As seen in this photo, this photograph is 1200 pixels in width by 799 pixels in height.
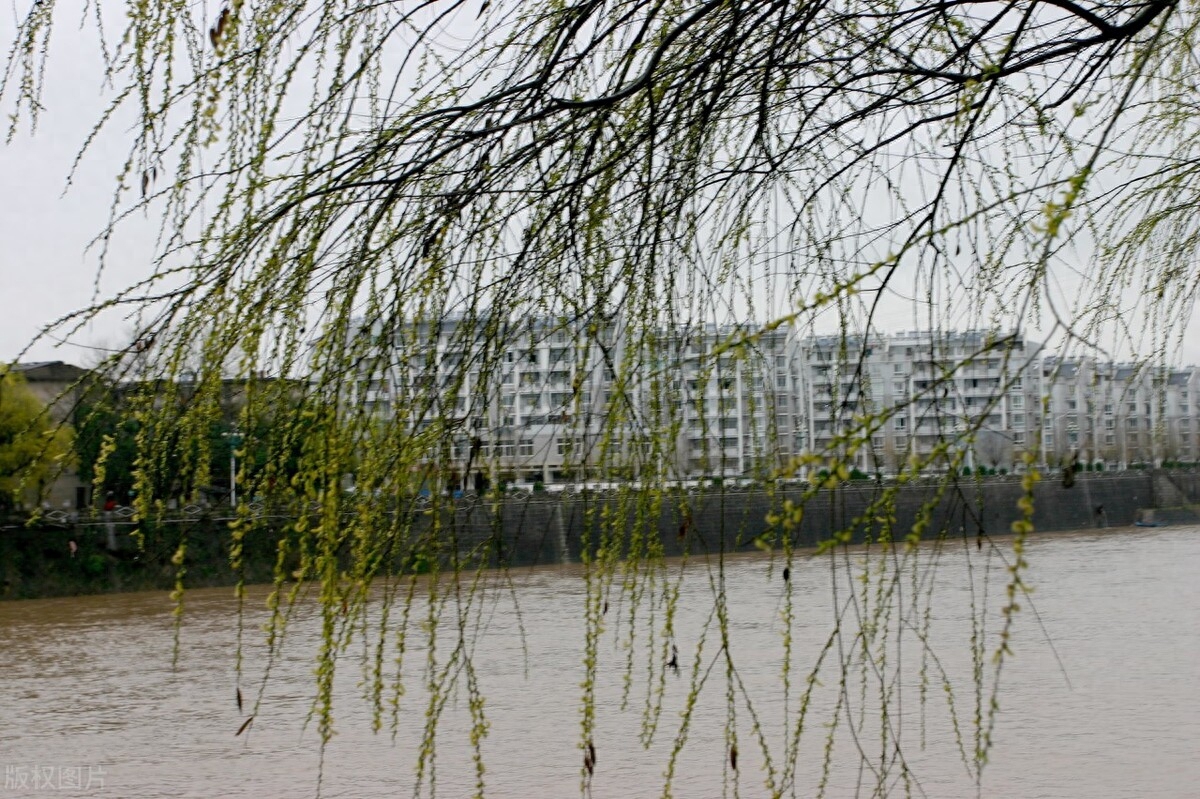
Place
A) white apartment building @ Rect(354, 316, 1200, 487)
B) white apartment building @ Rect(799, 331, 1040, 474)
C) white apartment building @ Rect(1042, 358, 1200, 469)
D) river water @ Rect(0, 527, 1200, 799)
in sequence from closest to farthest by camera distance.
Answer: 1. white apartment building @ Rect(799, 331, 1040, 474)
2. white apartment building @ Rect(1042, 358, 1200, 469)
3. white apartment building @ Rect(354, 316, 1200, 487)
4. river water @ Rect(0, 527, 1200, 799)

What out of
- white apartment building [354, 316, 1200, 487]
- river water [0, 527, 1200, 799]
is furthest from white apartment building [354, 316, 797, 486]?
river water [0, 527, 1200, 799]

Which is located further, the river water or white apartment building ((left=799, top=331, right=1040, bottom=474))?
the river water

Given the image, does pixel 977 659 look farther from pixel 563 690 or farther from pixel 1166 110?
pixel 563 690

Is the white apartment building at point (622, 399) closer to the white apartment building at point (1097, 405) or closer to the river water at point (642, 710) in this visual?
the white apartment building at point (1097, 405)

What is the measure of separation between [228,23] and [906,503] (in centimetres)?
2370

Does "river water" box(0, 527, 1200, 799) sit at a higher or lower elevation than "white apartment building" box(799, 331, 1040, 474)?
lower

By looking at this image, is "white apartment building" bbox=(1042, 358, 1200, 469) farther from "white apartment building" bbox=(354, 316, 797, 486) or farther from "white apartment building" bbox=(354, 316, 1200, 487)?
"white apartment building" bbox=(354, 316, 797, 486)

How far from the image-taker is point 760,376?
205cm

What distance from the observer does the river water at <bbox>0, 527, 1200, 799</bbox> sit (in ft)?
23.8

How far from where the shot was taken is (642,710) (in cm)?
931

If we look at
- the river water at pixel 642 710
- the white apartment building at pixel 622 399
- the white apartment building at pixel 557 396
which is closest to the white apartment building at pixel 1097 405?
the white apartment building at pixel 622 399

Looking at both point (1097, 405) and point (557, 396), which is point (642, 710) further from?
point (557, 396)

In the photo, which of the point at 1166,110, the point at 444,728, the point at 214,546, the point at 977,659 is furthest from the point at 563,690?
the point at 214,546

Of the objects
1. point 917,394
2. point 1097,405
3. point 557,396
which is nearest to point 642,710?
point 1097,405
